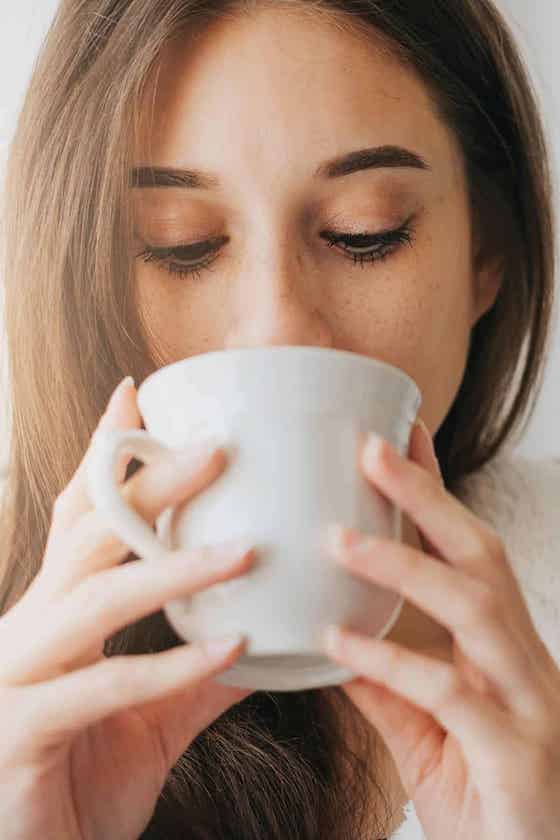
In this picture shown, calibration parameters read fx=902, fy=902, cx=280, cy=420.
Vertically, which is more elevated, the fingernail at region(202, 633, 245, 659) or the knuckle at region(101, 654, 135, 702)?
the fingernail at region(202, 633, 245, 659)

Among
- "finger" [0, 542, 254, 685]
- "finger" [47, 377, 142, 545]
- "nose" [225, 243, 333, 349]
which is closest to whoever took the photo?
"finger" [0, 542, 254, 685]

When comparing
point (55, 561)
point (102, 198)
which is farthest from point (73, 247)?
point (55, 561)

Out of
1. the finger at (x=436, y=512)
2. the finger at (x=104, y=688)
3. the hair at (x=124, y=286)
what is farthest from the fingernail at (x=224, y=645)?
the hair at (x=124, y=286)

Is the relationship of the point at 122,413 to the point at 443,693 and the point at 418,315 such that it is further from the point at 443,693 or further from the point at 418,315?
the point at 418,315

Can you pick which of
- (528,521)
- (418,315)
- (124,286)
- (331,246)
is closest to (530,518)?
(528,521)

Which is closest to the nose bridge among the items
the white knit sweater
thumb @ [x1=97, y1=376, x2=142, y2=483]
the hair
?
the hair

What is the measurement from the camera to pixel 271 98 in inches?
34.0

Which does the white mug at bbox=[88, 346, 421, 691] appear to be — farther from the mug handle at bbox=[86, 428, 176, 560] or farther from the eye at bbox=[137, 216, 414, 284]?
the eye at bbox=[137, 216, 414, 284]

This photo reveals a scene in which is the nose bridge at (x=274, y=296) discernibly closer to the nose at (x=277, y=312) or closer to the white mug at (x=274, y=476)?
the nose at (x=277, y=312)

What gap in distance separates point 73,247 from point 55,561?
1.60ft

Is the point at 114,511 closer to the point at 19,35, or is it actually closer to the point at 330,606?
the point at 330,606

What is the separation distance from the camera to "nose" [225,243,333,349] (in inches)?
33.4

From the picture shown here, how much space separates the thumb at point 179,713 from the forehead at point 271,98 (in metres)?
0.47

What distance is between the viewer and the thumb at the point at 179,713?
2.28 feet
